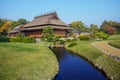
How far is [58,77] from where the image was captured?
15117mm

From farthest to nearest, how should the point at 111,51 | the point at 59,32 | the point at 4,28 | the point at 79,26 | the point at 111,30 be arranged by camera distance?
the point at 79,26
the point at 4,28
the point at 111,30
the point at 59,32
the point at 111,51

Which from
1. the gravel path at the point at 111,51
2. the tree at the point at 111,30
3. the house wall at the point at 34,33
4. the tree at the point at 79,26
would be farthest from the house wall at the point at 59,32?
the tree at the point at 79,26

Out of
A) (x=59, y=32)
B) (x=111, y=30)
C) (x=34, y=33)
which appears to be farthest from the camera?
(x=111, y=30)

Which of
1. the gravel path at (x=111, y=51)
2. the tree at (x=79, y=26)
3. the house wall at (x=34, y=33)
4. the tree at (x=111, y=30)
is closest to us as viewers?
the gravel path at (x=111, y=51)

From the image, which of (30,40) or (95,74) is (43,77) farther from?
(30,40)

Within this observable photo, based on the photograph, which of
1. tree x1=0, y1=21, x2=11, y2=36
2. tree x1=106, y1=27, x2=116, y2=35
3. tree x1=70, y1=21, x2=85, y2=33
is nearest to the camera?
tree x1=106, y1=27, x2=116, y2=35

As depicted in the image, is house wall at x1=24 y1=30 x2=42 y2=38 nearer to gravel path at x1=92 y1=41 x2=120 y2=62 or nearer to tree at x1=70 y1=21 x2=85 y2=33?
gravel path at x1=92 y1=41 x2=120 y2=62

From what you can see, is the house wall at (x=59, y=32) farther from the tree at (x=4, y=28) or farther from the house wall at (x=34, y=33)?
the tree at (x=4, y=28)

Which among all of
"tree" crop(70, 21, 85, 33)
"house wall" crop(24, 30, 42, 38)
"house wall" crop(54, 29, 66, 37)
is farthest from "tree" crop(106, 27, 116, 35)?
"house wall" crop(24, 30, 42, 38)

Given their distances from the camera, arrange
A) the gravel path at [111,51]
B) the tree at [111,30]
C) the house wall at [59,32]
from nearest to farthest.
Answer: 1. the gravel path at [111,51]
2. the house wall at [59,32]
3. the tree at [111,30]

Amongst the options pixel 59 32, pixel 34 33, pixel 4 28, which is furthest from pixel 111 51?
pixel 4 28

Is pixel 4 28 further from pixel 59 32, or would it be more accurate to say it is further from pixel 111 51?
pixel 111 51

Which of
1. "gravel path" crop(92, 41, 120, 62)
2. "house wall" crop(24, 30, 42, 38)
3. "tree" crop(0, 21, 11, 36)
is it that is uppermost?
"tree" crop(0, 21, 11, 36)

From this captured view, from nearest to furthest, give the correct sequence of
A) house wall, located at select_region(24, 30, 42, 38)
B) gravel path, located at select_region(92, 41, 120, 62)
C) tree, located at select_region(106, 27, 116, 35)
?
gravel path, located at select_region(92, 41, 120, 62)
house wall, located at select_region(24, 30, 42, 38)
tree, located at select_region(106, 27, 116, 35)
